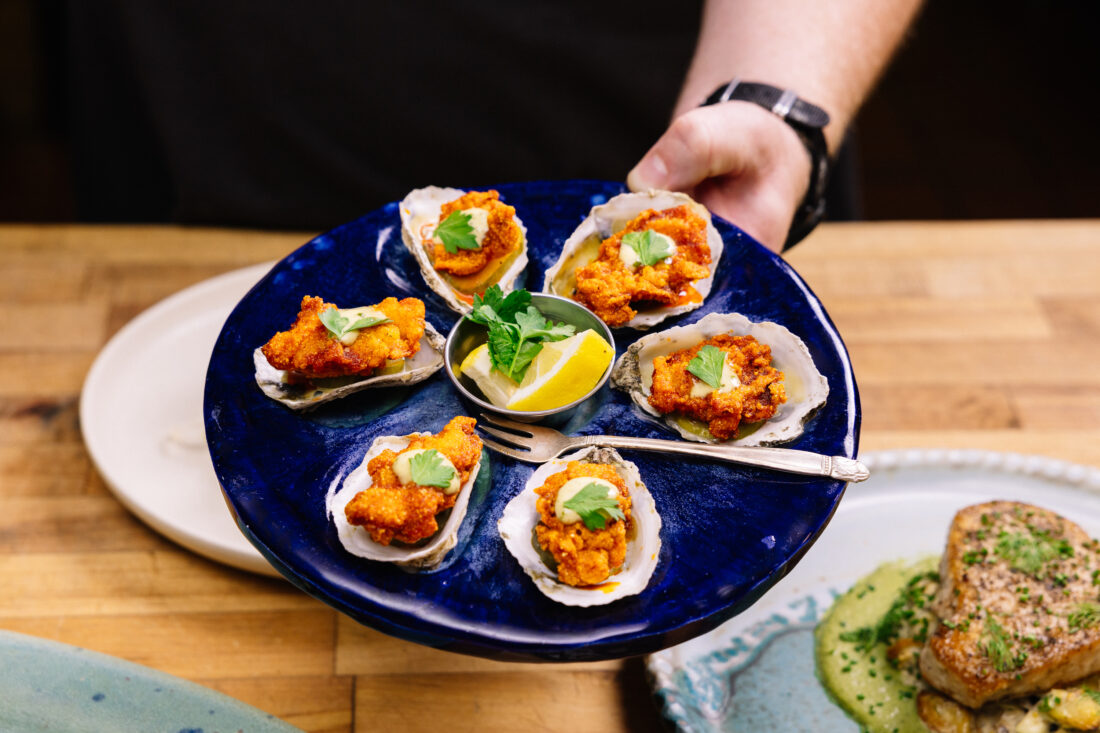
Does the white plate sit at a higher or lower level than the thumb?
lower

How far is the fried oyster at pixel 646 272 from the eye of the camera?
171 cm

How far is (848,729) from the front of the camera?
1.74 meters

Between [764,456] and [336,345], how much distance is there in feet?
2.38

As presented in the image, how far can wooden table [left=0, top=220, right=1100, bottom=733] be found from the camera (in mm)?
1861

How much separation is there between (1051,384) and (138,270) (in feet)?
8.70

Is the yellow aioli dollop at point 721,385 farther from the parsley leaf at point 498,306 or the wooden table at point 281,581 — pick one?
the wooden table at point 281,581

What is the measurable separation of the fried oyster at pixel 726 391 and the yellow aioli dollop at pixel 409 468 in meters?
0.38

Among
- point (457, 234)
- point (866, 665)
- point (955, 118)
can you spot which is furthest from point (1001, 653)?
point (955, 118)

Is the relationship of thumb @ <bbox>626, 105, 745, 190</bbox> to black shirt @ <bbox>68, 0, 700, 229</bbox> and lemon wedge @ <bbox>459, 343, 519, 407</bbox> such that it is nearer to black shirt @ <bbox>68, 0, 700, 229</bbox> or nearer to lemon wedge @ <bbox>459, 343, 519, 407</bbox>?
lemon wedge @ <bbox>459, 343, 519, 407</bbox>

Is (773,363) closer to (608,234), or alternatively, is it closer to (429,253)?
(608,234)

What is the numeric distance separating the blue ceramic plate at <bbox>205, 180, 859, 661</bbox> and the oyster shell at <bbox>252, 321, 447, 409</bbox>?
21mm

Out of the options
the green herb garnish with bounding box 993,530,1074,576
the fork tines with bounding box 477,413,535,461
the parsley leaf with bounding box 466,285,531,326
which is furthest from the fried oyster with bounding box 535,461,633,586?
the green herb garnish with bounding box 993,530,1074,576

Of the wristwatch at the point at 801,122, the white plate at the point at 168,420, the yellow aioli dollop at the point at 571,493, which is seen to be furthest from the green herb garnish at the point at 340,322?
the wristwatch at the point at 801,122

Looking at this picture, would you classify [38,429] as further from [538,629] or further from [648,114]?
[648,114]
